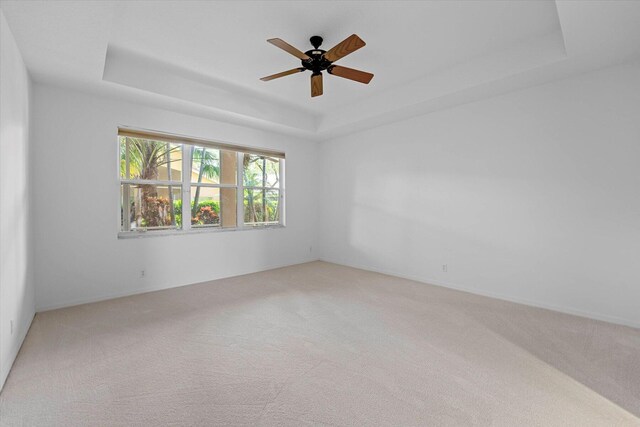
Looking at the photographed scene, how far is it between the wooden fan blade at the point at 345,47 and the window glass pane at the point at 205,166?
107 inches

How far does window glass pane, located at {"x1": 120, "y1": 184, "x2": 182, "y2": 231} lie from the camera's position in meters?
3.88

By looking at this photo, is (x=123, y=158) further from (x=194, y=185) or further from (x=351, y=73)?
(x=351, y=73)

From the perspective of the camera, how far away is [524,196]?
11.2 ft

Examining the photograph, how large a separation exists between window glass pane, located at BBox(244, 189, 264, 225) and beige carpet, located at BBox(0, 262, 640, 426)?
6.50ft

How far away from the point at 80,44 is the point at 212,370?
110 inches

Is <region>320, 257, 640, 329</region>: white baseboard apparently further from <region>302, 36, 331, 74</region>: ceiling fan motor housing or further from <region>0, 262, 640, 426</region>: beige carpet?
<region>302, 36, 331, 74</region>: ceiling fan motor housing

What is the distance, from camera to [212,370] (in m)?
2.04

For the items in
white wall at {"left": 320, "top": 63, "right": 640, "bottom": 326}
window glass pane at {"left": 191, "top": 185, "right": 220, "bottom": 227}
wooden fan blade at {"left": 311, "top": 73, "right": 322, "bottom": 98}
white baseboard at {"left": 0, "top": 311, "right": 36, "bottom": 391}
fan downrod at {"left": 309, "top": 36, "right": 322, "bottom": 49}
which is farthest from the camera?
window glass pane at {"left": 191, "top": 185, "right": 220, "bottom": 227}

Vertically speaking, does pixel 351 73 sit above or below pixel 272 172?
above

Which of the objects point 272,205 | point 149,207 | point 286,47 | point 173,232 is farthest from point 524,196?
point 149,207

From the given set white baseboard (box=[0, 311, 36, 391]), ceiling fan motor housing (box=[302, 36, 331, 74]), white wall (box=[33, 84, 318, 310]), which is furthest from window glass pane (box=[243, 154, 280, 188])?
white baseboard (box=[0, 311, 36, 391])

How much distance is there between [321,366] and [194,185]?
332 centimetres

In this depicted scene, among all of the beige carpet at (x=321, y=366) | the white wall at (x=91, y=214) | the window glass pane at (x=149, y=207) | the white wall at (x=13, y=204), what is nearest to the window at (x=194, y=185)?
the window glass pane at (x=149, y=207)

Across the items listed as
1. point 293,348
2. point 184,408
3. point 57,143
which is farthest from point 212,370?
point 57,143
